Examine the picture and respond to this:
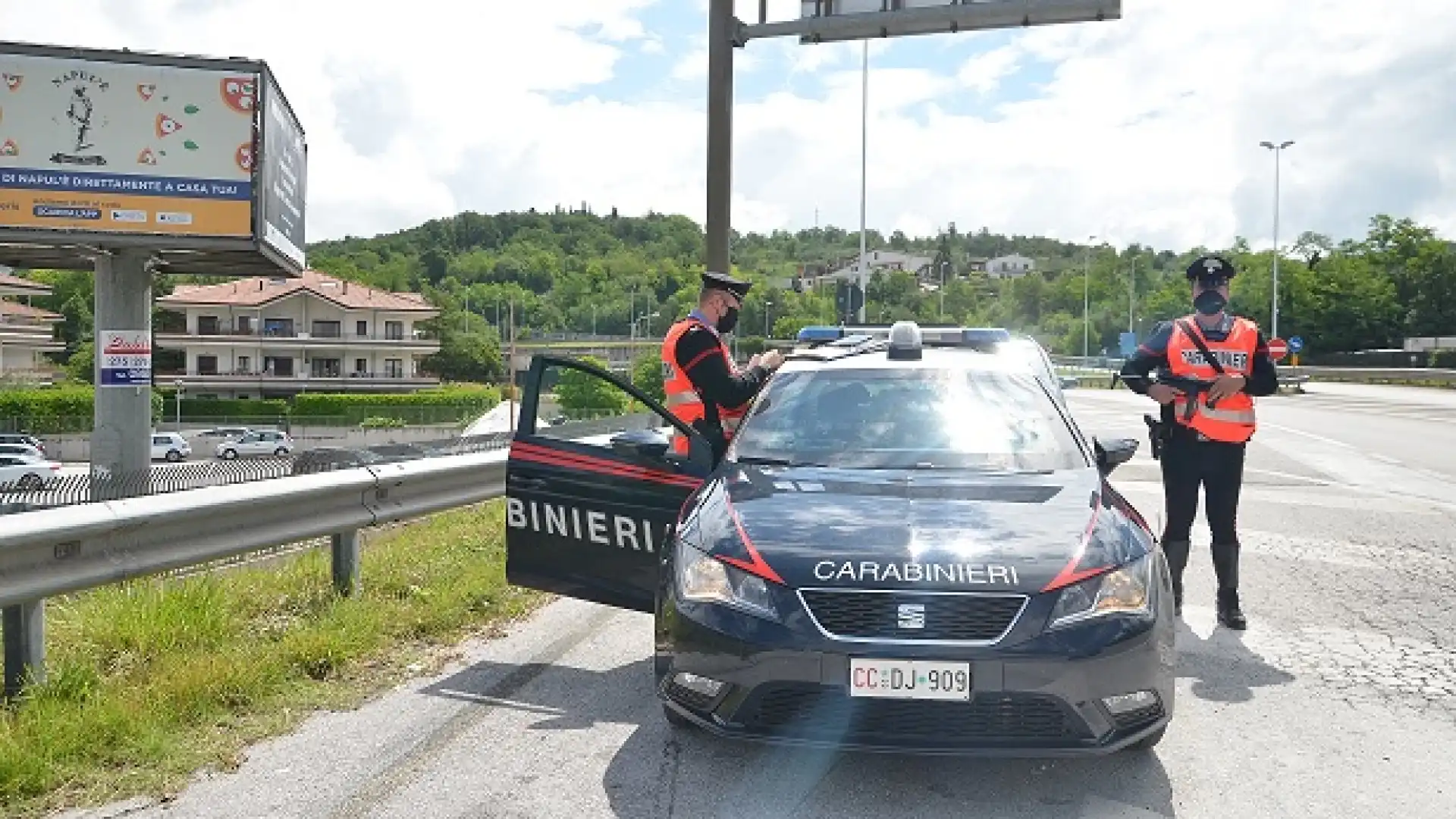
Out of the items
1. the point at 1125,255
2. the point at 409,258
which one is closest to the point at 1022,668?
the point at 409,258

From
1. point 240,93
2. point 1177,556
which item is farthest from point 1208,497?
point 240,93

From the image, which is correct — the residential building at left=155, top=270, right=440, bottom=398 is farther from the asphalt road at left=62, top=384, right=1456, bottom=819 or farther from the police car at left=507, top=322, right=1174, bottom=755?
the police car at left=507, top=322, right=1174, bottom=755

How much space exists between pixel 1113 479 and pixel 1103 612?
10.7 metres

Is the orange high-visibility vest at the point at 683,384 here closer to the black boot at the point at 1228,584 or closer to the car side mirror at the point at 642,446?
the car side mirror at the point at 642,446

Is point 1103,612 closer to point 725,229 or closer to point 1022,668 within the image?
point 1022,668

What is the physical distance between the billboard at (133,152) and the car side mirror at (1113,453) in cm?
2529

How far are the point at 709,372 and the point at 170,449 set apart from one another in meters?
47.7

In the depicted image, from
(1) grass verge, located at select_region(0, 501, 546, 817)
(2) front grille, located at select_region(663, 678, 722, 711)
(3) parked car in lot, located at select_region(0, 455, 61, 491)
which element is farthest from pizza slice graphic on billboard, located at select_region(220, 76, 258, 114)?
(2) front grille, located at select_region(663, 678, 722, 711)

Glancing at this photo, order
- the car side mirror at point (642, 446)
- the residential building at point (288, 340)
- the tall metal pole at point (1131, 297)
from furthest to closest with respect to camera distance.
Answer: the tall metal pole at point (1131, 297), the residential building at point (288, 340), the car side mirror at point (642, 446)

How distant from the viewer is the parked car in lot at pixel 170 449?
158ft

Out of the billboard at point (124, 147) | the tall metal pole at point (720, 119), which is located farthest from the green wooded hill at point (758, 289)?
the tall metal pole at point (720, 119)

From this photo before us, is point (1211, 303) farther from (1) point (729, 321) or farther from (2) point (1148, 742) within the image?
(2) point (1148, 742)

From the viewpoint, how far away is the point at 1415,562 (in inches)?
320

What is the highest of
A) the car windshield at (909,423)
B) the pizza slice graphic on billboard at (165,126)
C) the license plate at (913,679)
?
the pizza slice graphic on billboard at (165,126)
